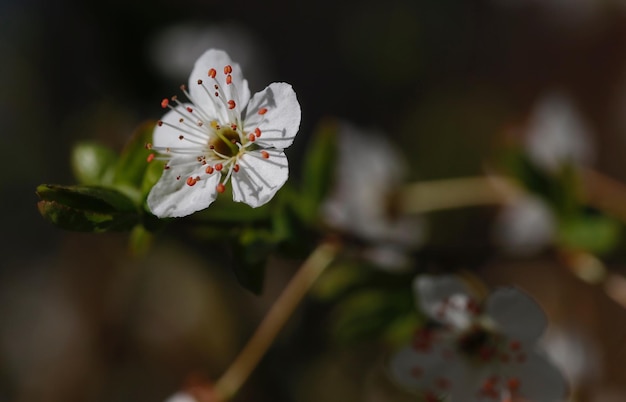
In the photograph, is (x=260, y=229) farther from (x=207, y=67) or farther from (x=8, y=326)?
(x=8, y=326)

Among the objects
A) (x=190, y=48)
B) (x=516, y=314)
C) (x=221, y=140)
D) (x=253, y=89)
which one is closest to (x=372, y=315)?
(x=516, y=314)

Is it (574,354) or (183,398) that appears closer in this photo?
(183,398)

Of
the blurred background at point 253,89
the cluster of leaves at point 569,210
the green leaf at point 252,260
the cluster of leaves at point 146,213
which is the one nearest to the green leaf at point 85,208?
the cluster of leaves at point 146,213

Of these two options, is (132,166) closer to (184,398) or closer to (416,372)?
(184,398)

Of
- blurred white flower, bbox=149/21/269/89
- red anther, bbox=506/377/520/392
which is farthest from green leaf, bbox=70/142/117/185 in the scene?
blurred white flower, bbox=149/21/269/89

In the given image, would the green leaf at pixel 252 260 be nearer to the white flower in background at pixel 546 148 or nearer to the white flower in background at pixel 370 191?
the white flower in background at pixel 370 191

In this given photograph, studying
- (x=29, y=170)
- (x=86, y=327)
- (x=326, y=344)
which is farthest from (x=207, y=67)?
(x=29, y=170)
